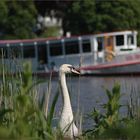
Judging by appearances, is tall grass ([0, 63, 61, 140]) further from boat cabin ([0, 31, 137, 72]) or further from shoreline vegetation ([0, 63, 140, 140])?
boat cabin ([0, 31, 137, 72])

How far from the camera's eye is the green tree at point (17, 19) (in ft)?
194

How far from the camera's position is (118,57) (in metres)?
46.3

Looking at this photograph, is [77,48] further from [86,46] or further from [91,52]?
[91,52]

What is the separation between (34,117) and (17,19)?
49899 mm

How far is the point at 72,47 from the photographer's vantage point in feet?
163

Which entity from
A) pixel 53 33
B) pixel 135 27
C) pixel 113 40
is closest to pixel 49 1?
pixel 53 33

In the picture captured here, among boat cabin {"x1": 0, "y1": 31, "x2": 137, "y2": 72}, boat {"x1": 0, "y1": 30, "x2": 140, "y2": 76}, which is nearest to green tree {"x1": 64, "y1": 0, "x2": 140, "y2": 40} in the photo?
boat cabin {"x1": 0, "y1": 31, "x2": 137, "y2": 72}

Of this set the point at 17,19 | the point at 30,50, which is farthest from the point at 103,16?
the point at 17,19

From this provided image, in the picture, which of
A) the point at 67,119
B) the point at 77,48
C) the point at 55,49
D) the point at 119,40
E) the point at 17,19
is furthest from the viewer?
the point at 17,19

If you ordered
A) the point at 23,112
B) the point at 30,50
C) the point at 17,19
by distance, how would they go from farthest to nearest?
1. the point at 17,19
2. the point at 30,50
3. the point at 23,112

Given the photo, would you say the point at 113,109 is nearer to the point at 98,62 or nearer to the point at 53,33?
Result: the point at 98,62

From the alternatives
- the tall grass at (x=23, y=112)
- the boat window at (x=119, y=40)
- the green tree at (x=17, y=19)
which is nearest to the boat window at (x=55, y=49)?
the boat window at (x=119, y=40)

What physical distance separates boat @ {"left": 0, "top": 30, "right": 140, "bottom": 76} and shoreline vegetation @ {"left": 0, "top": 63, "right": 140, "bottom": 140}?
32.9m

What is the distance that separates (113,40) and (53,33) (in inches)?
1176
